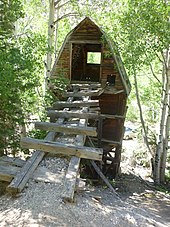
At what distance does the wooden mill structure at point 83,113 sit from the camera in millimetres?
5496

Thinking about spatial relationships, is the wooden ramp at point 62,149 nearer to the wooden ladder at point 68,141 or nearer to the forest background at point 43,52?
the wooden ladder at point 68,141

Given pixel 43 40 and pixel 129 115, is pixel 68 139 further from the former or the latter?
pixel 129 115

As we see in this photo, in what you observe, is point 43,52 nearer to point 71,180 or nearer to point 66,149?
point 66,149

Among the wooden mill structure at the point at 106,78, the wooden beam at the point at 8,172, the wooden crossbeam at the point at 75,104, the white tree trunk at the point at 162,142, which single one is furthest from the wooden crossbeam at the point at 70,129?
the white tree trunk at the point at 162,142

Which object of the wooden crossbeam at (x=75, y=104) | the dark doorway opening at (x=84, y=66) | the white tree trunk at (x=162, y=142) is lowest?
the white tree trunk at (x=162, y=142)

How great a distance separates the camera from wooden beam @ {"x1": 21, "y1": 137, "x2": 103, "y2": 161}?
553 cm

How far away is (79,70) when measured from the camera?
15812mm

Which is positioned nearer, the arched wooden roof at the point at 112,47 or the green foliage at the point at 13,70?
the green foliage at the point at 13,70

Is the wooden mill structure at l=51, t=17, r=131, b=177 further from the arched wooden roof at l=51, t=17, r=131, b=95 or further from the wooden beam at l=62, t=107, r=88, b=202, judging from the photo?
the wooden beam at l=62, t=107, r=88, b=202

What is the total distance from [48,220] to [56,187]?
890 mm

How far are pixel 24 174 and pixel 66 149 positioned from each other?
3.97 ft

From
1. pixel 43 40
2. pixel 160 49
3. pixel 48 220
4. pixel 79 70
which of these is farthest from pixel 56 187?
pixel 79 70

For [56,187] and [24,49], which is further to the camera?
[24,49]

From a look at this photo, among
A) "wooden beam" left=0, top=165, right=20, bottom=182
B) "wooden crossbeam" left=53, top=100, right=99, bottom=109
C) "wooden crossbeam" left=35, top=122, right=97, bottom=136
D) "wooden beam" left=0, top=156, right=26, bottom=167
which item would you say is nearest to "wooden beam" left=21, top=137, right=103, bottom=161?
"wooden beam" left=0, top=156, right=26, bottom=167
